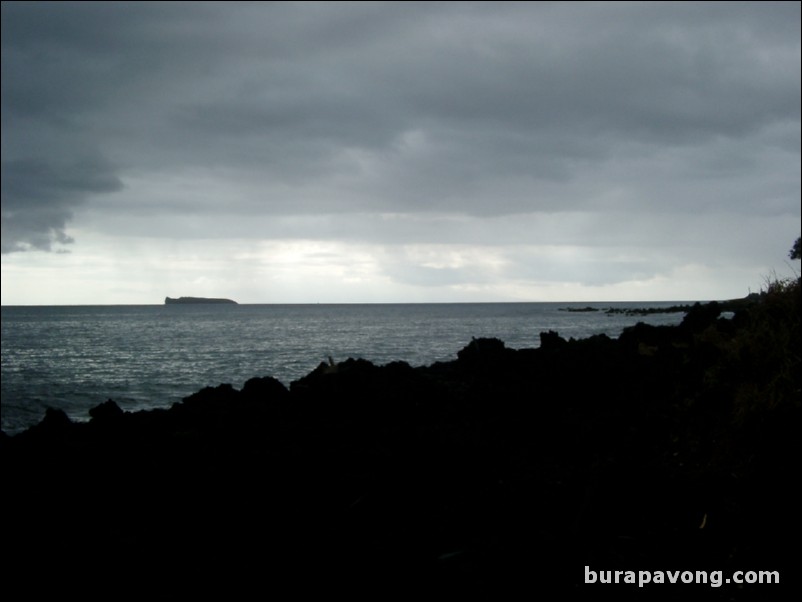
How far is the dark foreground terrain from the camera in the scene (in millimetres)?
6074

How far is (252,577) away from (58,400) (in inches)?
1123

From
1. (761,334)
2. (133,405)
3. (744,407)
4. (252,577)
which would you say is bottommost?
(133,405)

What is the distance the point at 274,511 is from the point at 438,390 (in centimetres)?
758

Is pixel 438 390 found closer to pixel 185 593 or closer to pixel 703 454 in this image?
pixel 703 454

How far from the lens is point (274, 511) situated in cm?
725

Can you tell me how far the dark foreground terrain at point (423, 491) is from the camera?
239 inches

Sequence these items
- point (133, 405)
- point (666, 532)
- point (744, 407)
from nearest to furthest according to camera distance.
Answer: point (666, 532) < point (744, 407) < point (133, 405)

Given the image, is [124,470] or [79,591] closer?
[79,591]

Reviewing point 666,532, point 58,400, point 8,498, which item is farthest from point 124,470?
point 58,400

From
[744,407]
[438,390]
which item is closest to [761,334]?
[744,407]

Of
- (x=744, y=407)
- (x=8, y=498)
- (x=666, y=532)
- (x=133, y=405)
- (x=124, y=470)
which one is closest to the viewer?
(x=666, y=532)

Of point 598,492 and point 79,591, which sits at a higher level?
point 598,492

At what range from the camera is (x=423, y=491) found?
809 cm

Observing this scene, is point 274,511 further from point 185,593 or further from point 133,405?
point 133,405
